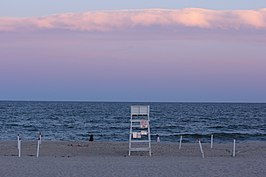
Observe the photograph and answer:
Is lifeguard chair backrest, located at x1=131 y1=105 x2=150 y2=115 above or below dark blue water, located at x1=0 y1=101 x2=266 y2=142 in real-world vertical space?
above

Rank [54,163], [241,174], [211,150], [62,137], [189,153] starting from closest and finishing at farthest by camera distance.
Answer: [241,174] < [54,163] < [189,153] < [211,150] < [62,137]

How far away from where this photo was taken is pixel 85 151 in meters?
28.3

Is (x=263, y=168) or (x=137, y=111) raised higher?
(x=137, y=111)

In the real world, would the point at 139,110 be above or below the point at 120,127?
above

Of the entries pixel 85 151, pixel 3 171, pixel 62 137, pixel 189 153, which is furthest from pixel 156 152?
pixel 62 137

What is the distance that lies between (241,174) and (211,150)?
11.5 meters

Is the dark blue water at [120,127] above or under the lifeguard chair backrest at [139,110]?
under

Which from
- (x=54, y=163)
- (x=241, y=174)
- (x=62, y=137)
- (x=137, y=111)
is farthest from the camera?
(x=62, y=137)

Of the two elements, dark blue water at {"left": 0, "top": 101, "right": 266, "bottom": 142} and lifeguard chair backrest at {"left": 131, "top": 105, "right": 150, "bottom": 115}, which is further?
dark blue water at {"left": 0, "top": 101, "right": 266, "bottom": 142}

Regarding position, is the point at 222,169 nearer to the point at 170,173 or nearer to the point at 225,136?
the point at 170,173

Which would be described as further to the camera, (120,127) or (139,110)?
(120,127)

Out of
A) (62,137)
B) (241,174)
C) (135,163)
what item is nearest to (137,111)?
(135,163)

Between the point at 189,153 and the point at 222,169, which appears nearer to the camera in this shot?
the point at 222,169

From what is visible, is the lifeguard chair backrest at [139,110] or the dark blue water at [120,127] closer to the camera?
the lifeguard chair backrest at [139,110]
